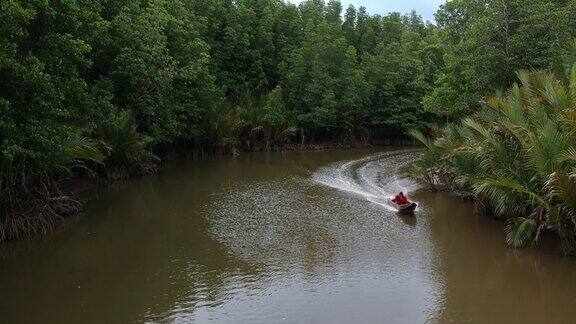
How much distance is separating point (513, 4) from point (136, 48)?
16.7 meters

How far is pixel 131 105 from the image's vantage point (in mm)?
26172

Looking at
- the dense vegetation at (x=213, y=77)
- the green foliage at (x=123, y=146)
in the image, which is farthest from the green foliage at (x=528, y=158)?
the green foliage at (x=123, y=146)

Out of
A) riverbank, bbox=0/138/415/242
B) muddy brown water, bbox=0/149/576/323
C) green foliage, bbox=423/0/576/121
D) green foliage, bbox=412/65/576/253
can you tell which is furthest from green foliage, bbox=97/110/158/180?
green foliage, bbox=423/0/576/121

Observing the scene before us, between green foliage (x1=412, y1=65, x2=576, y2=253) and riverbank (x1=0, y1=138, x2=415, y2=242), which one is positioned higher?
green foliage (x1=412, y1=65, x2=576, y2=253)

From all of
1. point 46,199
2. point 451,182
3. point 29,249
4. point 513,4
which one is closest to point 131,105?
point 46,199

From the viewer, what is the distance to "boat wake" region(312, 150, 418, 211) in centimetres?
2180

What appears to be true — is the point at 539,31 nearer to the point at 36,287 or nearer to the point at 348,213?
the point at 348,213

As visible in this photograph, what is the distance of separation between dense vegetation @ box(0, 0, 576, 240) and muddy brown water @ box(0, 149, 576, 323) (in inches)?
96.0

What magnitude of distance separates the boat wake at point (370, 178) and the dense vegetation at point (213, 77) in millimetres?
4104

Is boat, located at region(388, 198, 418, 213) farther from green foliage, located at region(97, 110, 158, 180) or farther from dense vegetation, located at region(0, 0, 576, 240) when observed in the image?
green foliage, located at region(97, 110, 158, 180)

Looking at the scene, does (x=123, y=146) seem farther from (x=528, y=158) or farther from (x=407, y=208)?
(x=528, y=158)

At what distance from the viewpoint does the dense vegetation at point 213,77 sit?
1430 centimetres

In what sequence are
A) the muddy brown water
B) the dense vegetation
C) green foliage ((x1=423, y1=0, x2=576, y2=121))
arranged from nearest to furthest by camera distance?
the muddy brown water, the dense vegetation, green foliage ((x1=423, y1=0, x2=576, y2=121))

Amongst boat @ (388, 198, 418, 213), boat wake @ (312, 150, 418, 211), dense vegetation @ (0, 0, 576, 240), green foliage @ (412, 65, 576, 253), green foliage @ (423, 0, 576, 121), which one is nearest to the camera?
green foliage @ (412, 65, 576, 253)
